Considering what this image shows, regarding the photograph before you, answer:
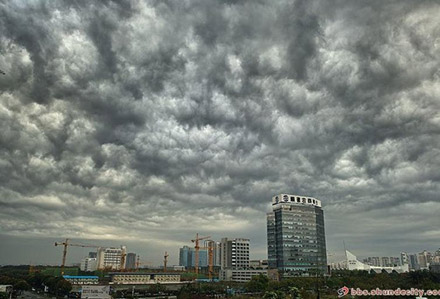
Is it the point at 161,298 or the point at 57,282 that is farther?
the point at 57,282

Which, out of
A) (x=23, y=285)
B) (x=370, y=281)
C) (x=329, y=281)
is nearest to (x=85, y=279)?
(x=23, y=285)

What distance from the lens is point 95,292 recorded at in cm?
9294

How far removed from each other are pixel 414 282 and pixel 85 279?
14921 cm

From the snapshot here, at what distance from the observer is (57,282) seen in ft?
429

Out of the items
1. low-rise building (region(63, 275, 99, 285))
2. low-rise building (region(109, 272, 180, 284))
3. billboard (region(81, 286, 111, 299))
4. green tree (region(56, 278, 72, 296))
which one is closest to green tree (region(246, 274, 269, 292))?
billboard (region(81, 286, 111, 299))

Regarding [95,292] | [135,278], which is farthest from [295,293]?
[135,278]

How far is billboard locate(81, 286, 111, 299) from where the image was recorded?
92188mm

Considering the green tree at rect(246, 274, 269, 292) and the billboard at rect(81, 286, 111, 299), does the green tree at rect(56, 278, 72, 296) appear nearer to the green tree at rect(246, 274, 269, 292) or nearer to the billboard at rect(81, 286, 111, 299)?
the billboard at rect(81, 286, 111, 299)

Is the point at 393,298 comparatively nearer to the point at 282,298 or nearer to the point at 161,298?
the point at 282,298

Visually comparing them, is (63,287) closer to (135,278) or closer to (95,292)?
(95,292)

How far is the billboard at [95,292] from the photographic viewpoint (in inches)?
3629

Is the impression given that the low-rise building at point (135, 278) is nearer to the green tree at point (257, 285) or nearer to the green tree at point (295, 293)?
the green tree at point (257, 285)

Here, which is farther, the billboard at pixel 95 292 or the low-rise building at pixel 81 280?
the low-rise building at pixel 81 280

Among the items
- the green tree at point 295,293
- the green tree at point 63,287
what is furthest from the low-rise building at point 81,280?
the green tree at point 295,293
